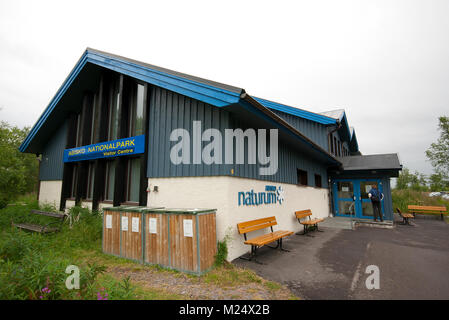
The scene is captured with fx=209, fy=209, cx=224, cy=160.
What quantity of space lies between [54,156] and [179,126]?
372 inches

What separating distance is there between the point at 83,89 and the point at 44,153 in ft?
17.7

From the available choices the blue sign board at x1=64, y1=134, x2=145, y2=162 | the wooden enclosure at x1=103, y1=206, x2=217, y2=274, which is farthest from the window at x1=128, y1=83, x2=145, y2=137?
the wooden enclosure at x1=103, y1=206, x2=217, y2=274

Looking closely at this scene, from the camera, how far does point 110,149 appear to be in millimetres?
7793

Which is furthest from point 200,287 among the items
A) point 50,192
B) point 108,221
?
point 50,192

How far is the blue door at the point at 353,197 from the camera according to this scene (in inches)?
A: 480

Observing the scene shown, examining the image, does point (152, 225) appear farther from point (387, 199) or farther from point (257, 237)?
point (387, 199)

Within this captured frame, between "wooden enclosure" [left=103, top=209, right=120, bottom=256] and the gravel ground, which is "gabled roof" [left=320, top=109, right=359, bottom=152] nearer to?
the gravel ground

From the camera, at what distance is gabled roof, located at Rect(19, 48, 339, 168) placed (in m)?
4.77

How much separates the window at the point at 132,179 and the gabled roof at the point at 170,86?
2990mm

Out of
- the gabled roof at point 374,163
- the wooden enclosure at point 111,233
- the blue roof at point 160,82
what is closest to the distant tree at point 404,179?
the gabled roof at point 374,163

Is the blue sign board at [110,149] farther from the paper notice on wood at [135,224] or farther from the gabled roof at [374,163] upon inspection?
the gabled roof at [374,163]

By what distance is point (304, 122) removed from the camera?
12.6 meters

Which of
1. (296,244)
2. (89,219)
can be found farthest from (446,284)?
(89,219)

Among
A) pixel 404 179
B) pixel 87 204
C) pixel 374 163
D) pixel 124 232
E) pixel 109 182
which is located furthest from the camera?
pixel 404 179
